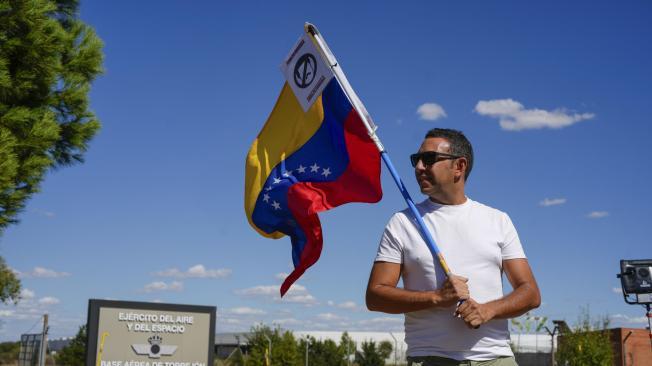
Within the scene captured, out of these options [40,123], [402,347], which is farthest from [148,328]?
Result: [402,347]

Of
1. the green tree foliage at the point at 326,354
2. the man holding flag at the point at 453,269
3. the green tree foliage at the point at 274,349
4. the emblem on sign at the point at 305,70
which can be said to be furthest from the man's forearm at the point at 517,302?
the green tree foliage at the point at 326,354

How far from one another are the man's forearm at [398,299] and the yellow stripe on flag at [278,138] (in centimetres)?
185

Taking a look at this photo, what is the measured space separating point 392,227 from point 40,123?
965 cm

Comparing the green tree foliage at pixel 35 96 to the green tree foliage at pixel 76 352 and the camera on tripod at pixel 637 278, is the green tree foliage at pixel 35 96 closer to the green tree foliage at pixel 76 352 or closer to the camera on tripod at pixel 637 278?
the camera on tripod at pixel 637 278

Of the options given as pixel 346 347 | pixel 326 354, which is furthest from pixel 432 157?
pixel 346 347

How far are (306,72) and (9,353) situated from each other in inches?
3044

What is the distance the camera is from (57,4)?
13.4 metres

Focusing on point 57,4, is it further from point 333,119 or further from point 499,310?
point 499,310

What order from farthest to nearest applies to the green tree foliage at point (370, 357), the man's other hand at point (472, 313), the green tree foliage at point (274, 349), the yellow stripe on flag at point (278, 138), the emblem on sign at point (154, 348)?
the green tree foliage at point (370, 357), the green tree foliage at point (274, 349), the emblem on sign at point (154, 348), the yellow stripe on flag at point (278, 138), the man's other hand at point (472, 313)

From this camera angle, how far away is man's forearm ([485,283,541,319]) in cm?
329

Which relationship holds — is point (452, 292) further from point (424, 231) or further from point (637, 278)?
point (637, 278)

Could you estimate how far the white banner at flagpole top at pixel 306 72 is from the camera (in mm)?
5031


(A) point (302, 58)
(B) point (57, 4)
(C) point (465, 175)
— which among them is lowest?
(C) point (465, 175)

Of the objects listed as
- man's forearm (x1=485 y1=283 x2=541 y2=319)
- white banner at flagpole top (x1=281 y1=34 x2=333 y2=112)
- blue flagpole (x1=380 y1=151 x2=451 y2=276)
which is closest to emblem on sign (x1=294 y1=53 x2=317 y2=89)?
white banner at flagpole top (x1=281 y1=34 x2=333 y2=112)
